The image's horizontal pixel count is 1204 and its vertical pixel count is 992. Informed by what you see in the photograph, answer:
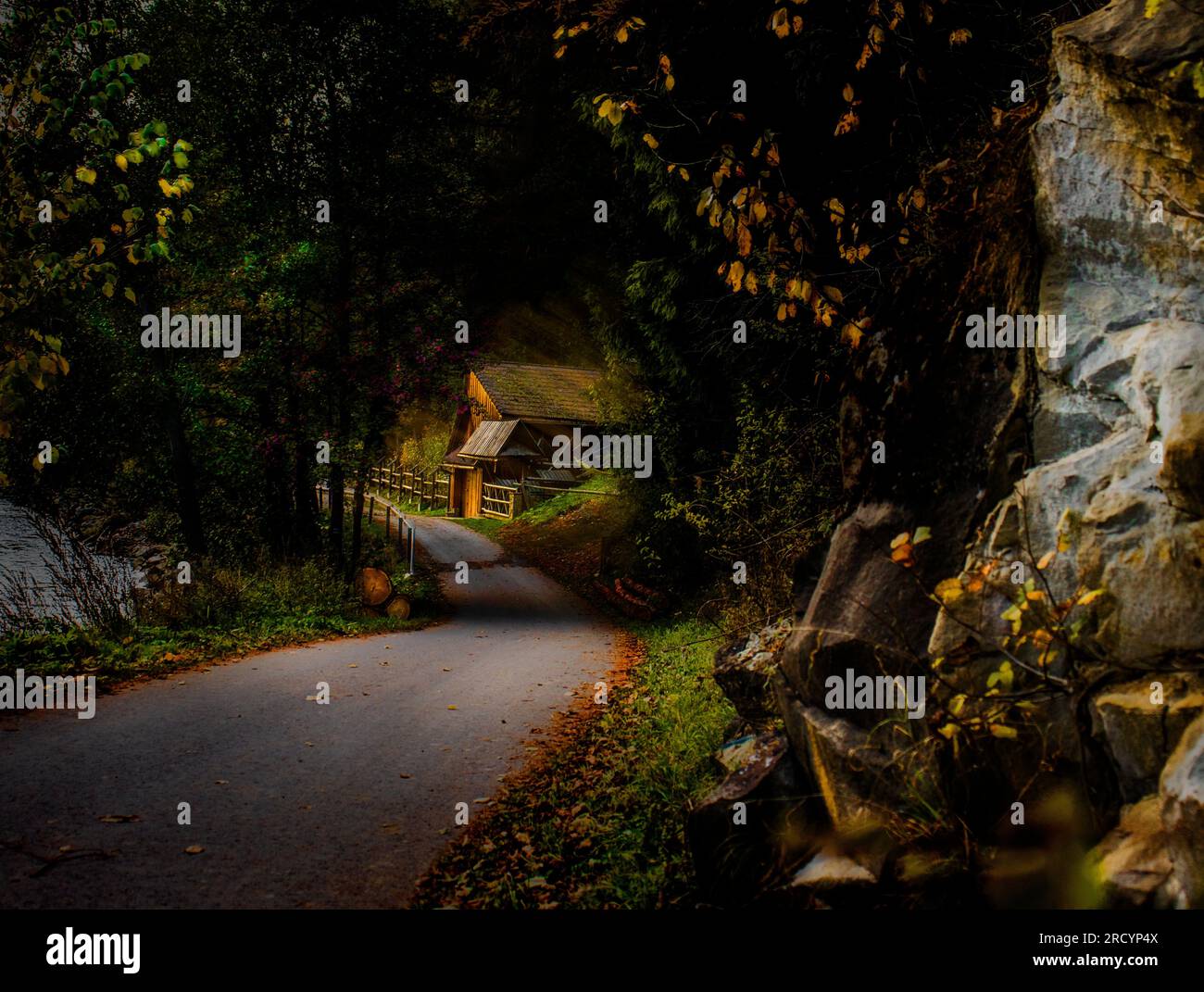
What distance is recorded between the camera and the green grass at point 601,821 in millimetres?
4574

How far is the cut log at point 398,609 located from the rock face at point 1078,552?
11686 mm

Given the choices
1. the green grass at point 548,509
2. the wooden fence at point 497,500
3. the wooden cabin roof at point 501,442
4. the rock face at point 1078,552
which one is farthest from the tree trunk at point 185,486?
the wooden cabin roof at point 501,442

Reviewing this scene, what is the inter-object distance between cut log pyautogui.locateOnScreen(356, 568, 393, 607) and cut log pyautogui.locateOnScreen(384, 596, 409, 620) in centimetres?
16

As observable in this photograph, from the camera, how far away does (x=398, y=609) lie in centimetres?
1502

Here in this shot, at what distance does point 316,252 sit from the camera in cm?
1480

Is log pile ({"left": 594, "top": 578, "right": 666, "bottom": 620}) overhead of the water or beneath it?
beneath

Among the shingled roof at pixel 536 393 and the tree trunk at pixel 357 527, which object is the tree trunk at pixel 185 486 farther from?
the shingled roof at pixel 536 393

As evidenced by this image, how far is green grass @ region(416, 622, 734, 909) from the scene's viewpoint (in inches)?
180

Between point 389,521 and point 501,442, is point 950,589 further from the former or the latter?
point 501,442

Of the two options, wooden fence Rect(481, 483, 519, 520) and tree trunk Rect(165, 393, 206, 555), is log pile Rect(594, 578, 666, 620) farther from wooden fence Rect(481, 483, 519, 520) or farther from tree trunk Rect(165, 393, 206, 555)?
wooden fence Rect(481, 483, 519, 520)

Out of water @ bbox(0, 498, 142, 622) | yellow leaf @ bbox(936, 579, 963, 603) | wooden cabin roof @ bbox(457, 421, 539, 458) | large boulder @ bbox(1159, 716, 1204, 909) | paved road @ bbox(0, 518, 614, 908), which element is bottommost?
paved road @ bbox(0, 518, 614, 908)

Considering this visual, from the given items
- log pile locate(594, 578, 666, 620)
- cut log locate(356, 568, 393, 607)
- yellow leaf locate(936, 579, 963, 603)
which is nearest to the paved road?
yellow leaf locate(936, 579, 963, 603)

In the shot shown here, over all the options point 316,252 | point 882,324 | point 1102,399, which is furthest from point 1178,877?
point 316,252
